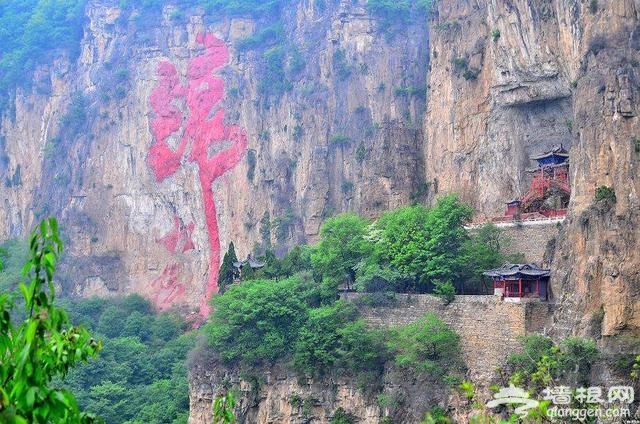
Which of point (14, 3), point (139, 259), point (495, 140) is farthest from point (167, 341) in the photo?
point (14, 3)

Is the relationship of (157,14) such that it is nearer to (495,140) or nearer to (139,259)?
(139,259)

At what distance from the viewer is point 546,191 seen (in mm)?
32844

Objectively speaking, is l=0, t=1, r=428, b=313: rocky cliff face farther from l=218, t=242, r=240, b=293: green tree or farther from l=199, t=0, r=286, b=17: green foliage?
l=218, t=242, r=240, b=293: green tree

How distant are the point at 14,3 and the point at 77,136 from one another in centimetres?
1745

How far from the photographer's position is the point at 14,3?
71312 mm

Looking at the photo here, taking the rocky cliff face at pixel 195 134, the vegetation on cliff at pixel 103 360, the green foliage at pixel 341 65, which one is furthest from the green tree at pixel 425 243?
the green foliage at pixel 341 65

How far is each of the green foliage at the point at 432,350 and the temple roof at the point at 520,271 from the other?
2423 millimetres

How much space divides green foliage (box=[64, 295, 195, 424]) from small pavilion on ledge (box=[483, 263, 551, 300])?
50.5 ft

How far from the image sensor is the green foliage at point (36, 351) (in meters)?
5.45

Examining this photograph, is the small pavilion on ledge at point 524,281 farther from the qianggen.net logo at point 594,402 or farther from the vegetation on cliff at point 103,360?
the vegetation on cliff at point 103,360

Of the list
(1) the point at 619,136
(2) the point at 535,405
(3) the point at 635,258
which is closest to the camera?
(2) the point at 535,405

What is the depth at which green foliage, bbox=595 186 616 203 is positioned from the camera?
2544cm

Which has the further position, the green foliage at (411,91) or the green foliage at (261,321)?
the green foliage at (411,91)

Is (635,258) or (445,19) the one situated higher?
(445,19)
